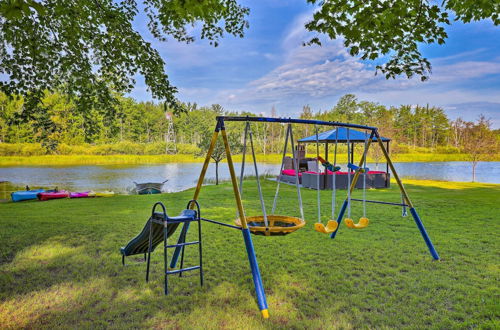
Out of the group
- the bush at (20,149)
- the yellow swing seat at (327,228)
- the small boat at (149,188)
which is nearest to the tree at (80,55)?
the yellow swing seat at (327,228)

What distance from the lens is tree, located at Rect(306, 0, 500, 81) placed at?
568 centimetres

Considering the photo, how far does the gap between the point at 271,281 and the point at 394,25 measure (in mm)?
5013

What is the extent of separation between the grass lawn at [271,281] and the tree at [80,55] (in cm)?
274

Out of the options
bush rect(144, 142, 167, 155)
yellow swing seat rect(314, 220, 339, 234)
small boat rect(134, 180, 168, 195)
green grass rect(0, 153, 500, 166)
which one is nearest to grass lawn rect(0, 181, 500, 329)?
yellow swing seat rect(314, 220, 339, 234)

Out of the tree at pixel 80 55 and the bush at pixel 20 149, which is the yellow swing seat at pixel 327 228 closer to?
the tree at pixel 80 55

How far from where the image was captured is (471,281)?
12.8ft

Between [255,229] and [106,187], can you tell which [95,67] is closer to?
[255,229]

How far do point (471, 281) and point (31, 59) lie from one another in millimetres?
7704

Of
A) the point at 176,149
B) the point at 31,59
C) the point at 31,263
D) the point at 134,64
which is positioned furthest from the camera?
the point at 176,149

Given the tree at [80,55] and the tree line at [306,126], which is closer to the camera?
the tree at [80,55]

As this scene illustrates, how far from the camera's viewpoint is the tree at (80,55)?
5.79 m

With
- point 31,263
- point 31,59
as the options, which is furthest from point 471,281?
point 31,59

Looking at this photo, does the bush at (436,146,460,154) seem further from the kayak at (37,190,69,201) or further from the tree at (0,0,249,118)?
the tree at (0,0,249,118)

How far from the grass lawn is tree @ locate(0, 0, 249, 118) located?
274cm
